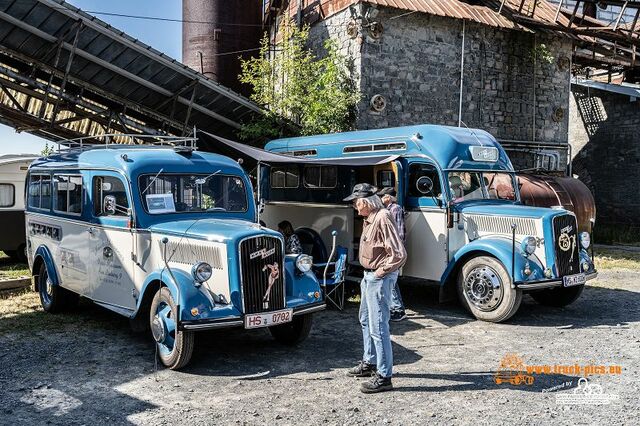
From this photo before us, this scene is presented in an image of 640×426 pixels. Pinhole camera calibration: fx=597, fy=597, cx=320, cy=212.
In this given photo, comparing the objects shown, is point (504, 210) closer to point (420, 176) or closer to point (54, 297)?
point (420, 176)

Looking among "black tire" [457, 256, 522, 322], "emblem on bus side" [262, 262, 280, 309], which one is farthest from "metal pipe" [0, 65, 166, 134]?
"black tire" [457, 256, 522, 322]

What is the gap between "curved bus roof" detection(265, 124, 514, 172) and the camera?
8961 mm

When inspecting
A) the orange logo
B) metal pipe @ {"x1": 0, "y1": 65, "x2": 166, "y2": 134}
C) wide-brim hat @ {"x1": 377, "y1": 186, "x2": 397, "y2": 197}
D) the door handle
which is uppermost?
metal pipe @ {"x1": 0, "y1": 65, "x2": 166, "y2": 134}

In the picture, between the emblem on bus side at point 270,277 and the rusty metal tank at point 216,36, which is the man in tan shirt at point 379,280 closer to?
the emblem on bus side at point 270,277

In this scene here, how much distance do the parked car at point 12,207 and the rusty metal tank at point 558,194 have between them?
36.4ft

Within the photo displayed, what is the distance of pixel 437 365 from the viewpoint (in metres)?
6.14

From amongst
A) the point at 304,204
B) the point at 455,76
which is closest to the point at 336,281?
the point at 304,204

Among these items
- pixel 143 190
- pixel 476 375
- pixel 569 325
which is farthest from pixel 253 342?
pixel 569 325

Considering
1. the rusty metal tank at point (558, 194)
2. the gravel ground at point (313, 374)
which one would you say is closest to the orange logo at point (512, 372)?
the gravel ground at point (313, 374)

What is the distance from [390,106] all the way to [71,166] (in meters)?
9.45

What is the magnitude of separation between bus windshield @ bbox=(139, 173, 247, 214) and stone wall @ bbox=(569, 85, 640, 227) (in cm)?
1840

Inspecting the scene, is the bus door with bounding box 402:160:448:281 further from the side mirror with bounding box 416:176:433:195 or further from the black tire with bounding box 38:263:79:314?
the black tire with bounding box 38:263:79:314

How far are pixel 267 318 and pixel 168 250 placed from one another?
4.35 ft

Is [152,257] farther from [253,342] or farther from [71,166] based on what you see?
[71,166]
